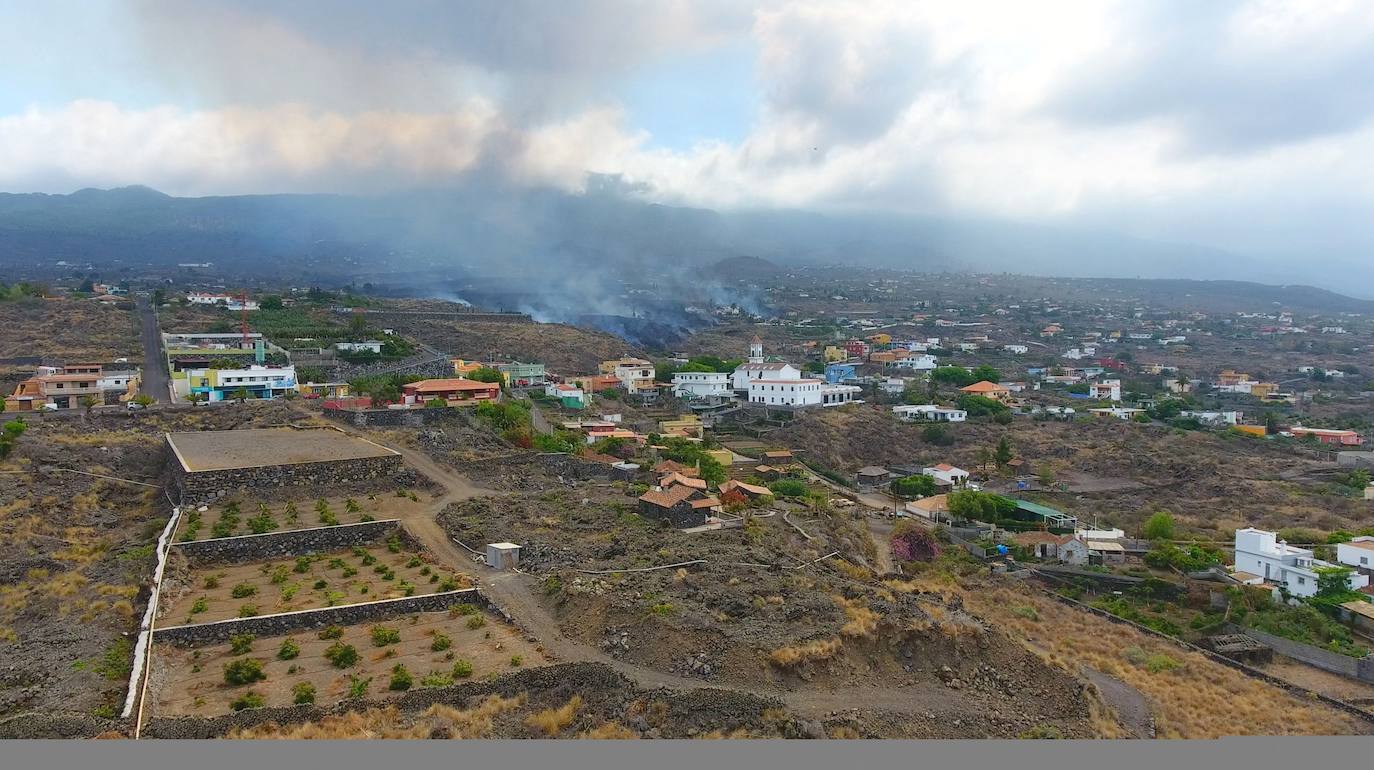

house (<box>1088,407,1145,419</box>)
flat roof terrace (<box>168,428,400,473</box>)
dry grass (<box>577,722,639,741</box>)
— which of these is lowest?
house (<box>1088,407,1145,419</box>)

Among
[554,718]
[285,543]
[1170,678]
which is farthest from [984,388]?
[554,718]

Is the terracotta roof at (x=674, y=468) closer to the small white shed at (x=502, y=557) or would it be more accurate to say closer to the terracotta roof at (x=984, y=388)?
the small white shed at (x=502, y=557)

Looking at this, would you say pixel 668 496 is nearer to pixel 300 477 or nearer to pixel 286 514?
pixel 286 514

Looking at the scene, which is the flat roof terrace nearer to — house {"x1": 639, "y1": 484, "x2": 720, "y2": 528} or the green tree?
house {"x1": 639, "y1": 484, "x2": 720, "y2": 528}

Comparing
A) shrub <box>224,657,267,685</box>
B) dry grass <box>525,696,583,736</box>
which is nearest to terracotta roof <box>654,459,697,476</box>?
shrub <box>224,657,267,685</box>

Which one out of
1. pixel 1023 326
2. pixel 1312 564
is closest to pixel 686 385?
pixel 1312 564

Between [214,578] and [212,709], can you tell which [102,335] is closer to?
[214,578]
